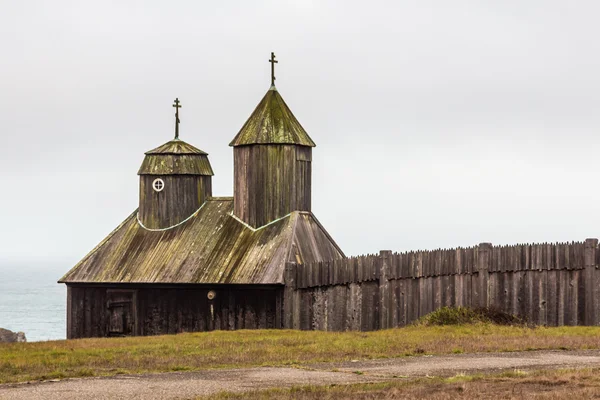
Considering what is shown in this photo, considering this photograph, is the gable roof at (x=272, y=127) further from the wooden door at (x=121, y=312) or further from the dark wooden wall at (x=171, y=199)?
the wooden door at (x=121, y=312)

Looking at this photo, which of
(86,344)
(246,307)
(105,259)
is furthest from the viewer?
(105,259)

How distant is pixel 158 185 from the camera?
44.5m

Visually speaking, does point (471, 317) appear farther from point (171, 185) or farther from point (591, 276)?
point (171, 185)

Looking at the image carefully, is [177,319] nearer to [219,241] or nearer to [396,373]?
[219,241]

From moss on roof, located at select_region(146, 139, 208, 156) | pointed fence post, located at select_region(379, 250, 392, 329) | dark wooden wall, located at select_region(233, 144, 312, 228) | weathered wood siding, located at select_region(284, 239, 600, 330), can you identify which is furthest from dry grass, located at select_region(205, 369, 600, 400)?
moss on roof, located at select_region(146, 139, 208, 156)

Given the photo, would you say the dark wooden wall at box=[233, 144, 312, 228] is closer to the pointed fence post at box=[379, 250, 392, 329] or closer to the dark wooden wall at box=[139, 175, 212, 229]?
the dark wooden wall at box=[139, 175, 212, 229]

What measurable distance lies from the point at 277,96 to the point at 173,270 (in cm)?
752

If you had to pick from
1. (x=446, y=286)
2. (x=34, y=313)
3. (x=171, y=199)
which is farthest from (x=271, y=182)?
(x=34, y=313)

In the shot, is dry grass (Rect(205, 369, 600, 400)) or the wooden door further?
the wooden door

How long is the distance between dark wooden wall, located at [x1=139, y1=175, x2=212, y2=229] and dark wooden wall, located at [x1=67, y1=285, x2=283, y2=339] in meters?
3.67

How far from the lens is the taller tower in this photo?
41469mm

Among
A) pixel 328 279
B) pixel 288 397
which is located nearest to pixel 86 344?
pixel 328 279

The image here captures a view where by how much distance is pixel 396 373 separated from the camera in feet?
65.9

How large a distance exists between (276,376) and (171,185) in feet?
82.3
